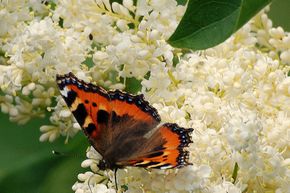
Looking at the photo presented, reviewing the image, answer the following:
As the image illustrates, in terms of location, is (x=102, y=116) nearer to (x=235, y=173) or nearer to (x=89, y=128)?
(x=89, y=128)

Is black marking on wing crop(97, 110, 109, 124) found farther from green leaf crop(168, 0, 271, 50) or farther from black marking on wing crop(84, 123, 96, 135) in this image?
green leaf crop(168, 0, 271, 50)

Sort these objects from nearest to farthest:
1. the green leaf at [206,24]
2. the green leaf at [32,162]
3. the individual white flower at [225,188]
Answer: the individual white flower at [225,188]
the green leaf at [206,24]
the green leaf at [32,162]

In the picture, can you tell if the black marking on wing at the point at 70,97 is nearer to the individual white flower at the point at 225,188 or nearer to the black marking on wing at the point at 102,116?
Result: the black marking on wing at the point at 102,116

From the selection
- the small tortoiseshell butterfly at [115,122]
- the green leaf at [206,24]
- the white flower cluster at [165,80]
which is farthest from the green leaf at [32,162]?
the green leaf at [206,24]

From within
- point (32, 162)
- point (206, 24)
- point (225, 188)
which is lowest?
point (32, 162)

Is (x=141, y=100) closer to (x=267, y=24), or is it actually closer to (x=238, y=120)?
(x=238, y=120)

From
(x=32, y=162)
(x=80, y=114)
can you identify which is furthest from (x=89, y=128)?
(x=32, y=162)

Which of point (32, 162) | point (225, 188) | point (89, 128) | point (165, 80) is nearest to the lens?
point (225, 188)
